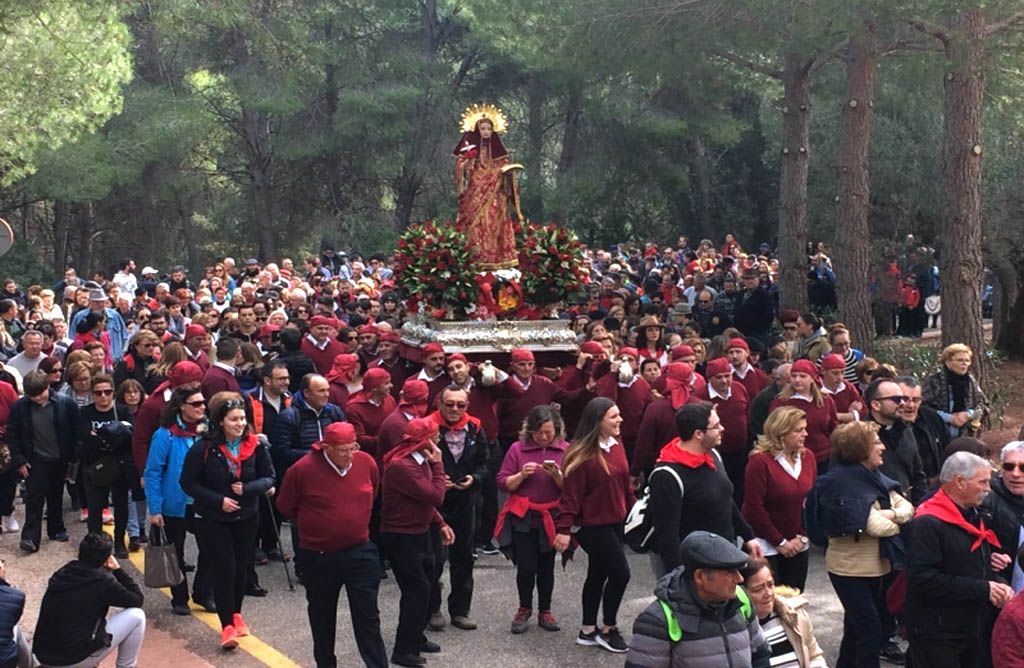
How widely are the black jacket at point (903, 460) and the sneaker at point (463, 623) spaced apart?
2969mm

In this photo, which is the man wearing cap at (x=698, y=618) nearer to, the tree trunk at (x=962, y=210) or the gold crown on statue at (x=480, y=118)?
the gold crown on statue at (x=480, y=118)

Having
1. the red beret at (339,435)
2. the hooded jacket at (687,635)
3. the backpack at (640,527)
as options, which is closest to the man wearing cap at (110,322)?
the red beret at (339,435)

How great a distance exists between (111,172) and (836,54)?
1705 centimetres

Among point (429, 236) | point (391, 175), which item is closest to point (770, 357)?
point (429, 236)

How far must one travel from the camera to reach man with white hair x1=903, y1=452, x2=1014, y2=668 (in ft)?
22.2

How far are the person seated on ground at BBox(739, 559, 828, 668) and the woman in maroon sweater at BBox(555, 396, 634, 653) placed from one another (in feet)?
8.85

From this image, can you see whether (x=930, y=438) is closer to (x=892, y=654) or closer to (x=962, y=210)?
(x=892, y=654)

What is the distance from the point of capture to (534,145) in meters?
32.8

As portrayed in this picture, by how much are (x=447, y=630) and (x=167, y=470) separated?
2.30m

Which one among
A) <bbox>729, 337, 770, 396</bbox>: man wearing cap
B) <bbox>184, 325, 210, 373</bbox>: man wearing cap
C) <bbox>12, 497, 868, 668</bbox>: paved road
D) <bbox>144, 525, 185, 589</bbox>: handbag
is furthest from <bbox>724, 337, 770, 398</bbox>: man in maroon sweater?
<bbox>144, 525, 185, 589</bbox>: handbag

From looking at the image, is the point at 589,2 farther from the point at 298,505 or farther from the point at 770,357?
the point at 298,505

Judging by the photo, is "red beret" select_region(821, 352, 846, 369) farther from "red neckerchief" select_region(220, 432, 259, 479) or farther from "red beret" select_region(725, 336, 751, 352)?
"red neckerchief" select_region(220, 432, 259, 479)

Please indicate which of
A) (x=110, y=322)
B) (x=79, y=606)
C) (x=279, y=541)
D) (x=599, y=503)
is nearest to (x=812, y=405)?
(x=599, y=503)

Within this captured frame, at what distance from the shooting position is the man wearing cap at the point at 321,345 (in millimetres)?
13141
